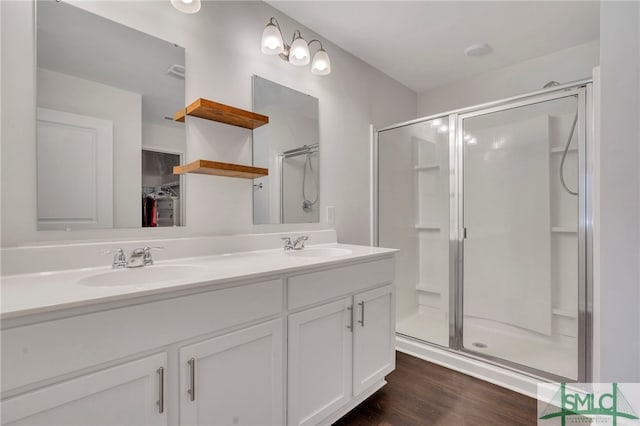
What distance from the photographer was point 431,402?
5.64ft

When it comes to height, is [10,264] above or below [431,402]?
above

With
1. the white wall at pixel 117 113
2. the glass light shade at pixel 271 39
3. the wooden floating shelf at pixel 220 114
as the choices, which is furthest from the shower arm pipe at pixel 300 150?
the white wall at pixel 117 113

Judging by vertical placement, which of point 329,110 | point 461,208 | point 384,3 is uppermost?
point 384,3

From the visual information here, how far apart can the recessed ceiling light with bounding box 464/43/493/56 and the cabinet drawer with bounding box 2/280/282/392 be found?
246 centimetres

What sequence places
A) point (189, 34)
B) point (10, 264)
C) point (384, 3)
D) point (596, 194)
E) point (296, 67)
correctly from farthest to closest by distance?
point (296, 67) < point (384, 3) < point (596, 194) < point (189, 34) < point (10, 264)

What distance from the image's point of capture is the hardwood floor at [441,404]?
1.56 m

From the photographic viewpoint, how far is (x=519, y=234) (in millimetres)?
2443

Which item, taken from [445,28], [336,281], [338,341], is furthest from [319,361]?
[445,28]

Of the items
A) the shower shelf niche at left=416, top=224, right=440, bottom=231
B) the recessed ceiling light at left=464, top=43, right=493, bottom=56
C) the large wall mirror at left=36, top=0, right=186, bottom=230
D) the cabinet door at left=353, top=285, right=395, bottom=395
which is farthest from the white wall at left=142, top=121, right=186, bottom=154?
the recessed ceiling light at left=464, top=43, right=493, bottom=56

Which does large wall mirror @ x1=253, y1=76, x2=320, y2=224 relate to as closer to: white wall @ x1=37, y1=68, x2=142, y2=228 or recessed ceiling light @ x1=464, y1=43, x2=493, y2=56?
white wall @ x1=37, y1=68, x2=142, y2=228

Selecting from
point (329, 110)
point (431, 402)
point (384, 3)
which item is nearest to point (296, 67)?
point (329, 110)

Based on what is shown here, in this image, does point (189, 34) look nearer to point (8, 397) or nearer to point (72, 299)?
point (72, 299)

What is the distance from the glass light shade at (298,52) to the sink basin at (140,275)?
4.53ft

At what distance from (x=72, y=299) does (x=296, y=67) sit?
183 centimetres
